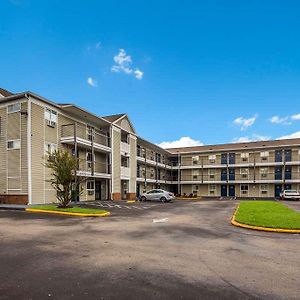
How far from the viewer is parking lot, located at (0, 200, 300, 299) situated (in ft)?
15.9

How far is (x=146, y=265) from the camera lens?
641 cm

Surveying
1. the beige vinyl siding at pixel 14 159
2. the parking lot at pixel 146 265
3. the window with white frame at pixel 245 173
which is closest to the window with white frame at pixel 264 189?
the window with white frame at pixel 245 173

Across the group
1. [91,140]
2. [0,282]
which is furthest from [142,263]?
[91,140]

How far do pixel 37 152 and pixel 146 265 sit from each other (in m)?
18.3

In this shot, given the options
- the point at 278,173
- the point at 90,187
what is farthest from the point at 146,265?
the point at 278,173

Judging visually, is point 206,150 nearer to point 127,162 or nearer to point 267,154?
point 267,154

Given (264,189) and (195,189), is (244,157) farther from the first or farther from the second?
(195,189)

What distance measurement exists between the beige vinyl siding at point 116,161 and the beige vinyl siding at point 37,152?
10843mm

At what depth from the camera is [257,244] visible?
8.93 m

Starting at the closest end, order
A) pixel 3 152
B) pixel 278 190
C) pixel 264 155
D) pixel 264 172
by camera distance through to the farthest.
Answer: pixel 3 152, pixel 278 190, pixel 264 172, pixel 264 155

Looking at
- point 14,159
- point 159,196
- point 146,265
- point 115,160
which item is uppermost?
point 14,159

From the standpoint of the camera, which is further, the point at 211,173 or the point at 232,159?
the point at 211,173

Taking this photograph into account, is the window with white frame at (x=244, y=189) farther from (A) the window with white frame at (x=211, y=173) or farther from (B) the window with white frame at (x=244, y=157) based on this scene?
(A) the window with white frame at (x=211, y=173)

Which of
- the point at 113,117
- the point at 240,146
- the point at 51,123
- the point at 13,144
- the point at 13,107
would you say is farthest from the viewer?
the point at 240,146
